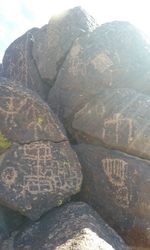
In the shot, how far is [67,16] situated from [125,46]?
5.34 ft

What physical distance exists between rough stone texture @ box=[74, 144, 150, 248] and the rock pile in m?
0.02

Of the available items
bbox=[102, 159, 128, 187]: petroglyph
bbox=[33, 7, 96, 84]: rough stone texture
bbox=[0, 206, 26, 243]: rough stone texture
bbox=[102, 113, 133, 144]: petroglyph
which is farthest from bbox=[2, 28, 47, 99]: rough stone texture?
bbox=[0, 206, 26, 243]: rough stone texture

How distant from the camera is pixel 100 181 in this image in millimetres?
7652

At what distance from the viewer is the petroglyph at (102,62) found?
817 cm

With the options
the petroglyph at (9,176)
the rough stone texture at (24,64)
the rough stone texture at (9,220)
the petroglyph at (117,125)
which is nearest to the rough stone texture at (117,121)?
the petroglyph at (117,125)

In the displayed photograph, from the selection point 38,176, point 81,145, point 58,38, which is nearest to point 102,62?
point 58,38

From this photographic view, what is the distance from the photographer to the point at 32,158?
7.25 meters

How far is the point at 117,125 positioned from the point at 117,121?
8 cm

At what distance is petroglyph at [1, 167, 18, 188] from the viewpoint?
22.9 ft

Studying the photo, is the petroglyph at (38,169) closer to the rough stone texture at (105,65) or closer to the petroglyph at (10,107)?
the petroglyph at (10,107)

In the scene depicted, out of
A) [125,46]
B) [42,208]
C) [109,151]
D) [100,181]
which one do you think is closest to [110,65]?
[125,46]

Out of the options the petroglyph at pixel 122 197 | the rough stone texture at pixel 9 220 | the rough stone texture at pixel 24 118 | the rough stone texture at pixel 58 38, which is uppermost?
the rough stone texture at pixel 58 38

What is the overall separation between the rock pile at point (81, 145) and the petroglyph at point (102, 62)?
2cm

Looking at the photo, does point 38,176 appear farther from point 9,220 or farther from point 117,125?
point 117,125
